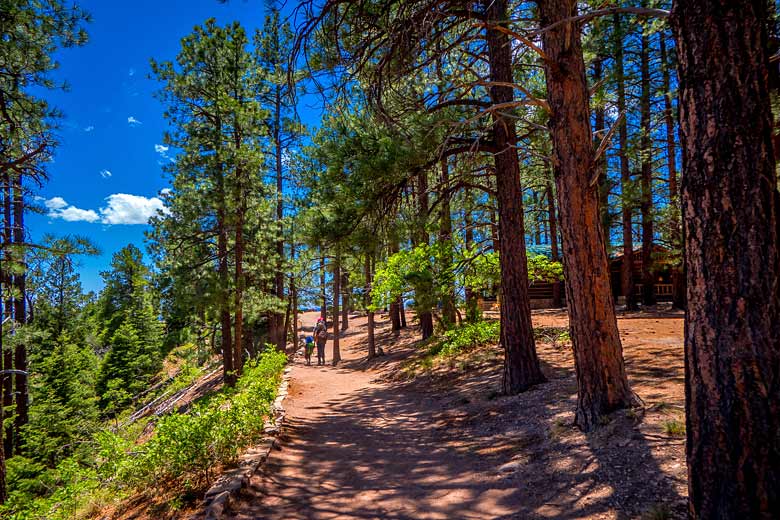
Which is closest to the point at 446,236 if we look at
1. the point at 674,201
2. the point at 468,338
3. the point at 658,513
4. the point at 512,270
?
the point at 468,338

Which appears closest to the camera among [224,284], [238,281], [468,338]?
[468,338]

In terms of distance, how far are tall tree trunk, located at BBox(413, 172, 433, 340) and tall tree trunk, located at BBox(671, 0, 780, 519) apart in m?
4.28

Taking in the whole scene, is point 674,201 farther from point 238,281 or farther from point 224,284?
point 224,284

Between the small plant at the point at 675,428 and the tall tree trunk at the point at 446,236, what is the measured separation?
16.7 feet

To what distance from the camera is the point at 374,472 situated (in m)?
4.50

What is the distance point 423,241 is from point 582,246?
593 centimetres

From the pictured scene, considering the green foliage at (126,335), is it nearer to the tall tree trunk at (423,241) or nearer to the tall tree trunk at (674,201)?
the tall tree trunk at (423,241)

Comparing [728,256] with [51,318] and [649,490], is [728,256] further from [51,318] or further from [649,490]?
[51,318]

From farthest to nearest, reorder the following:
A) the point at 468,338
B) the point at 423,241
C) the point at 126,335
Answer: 1. the point at 126,335
2. the point at 468,338
3. the point at 423,241

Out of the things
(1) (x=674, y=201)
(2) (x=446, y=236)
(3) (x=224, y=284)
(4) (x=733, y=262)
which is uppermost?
(1) (x=674, y=201)

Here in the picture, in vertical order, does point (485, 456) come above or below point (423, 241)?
below

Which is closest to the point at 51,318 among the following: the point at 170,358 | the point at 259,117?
the point at 170,358

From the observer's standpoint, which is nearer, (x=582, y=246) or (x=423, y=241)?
(x=582, y=246)

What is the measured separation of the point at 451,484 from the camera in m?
3.98
